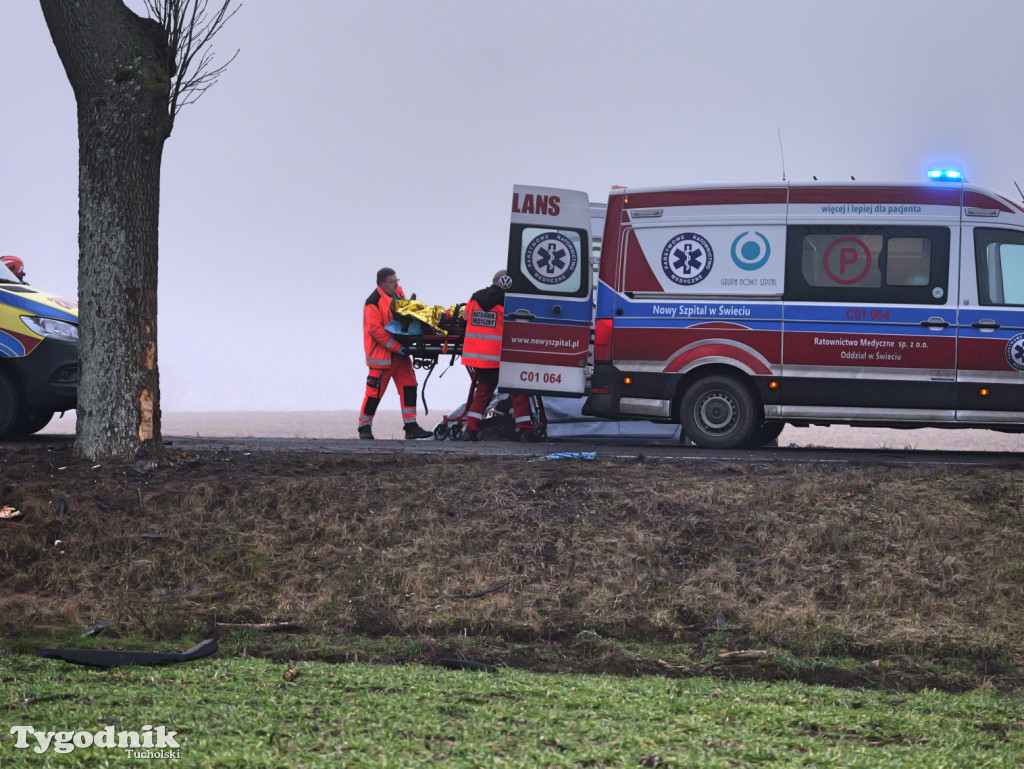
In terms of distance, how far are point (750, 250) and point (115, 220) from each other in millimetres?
6482

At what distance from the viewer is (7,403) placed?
1177cm

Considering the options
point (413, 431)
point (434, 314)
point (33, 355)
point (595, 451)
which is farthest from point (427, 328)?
point (33, 355)

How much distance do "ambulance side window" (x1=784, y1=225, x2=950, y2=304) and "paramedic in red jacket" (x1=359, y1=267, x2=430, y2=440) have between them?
4.84 m

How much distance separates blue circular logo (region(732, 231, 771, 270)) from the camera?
445 inches

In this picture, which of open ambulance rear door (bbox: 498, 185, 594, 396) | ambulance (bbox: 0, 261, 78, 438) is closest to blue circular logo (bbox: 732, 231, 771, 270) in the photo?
open ambulance rear door (bbox: 498, 185, 594, 396)

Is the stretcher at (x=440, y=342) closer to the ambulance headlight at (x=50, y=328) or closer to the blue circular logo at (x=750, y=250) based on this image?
the blue circular logo at (x=750, y=250)

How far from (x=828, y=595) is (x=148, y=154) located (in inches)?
270

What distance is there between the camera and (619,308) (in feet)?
37.9

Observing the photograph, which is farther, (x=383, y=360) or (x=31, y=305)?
(x=383, y=360)

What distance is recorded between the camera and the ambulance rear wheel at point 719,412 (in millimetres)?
11250

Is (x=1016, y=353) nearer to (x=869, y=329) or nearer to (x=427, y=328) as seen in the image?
(x=869, y=329)

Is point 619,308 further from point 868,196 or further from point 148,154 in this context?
point 148,154

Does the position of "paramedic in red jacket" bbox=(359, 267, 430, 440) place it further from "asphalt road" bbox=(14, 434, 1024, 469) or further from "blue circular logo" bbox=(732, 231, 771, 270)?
"blue circular logo" bbox=(732, 231, 771, 270)

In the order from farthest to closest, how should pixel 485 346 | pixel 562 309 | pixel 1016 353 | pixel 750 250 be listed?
pixel 485 346, pixel 562 309, pixel 750 250, pixel 1016 353
